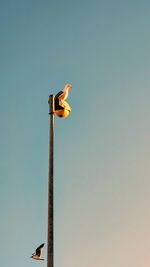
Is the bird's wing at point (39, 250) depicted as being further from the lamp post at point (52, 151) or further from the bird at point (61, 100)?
the bird at point (61, 100)

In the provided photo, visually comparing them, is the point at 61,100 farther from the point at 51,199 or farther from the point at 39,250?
the point at 39,250

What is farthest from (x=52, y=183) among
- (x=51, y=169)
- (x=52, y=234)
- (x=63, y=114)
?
(x=63, y=114)

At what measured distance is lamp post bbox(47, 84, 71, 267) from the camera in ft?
33.6

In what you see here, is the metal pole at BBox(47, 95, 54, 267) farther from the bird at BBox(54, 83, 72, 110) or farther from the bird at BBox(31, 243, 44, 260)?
the bird at BBox(31, 243, 44, 260)

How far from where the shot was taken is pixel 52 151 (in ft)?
38.0

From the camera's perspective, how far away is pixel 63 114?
12312mm

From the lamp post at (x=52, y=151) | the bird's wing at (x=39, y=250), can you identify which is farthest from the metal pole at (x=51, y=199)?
the bird's wing at (x=39, y=250)

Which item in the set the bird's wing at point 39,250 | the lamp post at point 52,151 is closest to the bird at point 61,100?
the lamp post at point 52,151

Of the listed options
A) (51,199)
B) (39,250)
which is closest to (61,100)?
(51,199)

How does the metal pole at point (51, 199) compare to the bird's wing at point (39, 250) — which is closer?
the metal pole at point (51, 199)

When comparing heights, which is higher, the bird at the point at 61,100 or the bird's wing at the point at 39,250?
the bird at the point at 61,100

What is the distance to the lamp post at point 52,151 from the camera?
10.3m

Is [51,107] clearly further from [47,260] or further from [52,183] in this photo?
[47,260]

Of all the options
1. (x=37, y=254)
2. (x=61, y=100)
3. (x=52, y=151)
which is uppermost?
(x=61, y=100)
